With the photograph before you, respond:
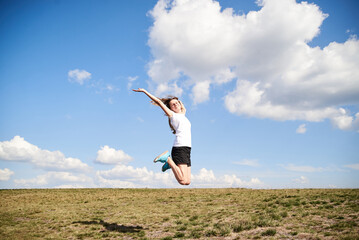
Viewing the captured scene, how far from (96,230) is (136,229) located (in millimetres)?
2447

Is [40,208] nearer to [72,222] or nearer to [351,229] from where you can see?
[72,222]

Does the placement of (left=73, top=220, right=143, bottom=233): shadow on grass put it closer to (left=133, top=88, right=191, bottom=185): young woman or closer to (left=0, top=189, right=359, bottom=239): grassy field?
(left=0, top=189, right=359, bottom=239): grassy field

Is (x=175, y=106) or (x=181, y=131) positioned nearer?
(x=181, y=131)

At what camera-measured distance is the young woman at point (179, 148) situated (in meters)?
7.44

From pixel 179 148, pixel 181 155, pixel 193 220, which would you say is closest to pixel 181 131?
pixel 179 148

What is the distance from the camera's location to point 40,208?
24.0 metres

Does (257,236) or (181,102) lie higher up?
(181,102)

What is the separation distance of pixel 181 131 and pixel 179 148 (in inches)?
20.0

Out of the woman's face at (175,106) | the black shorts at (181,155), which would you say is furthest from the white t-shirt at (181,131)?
the woman's face at (175,106)

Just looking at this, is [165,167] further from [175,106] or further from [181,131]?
[175,106]

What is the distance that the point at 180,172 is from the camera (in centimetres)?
745

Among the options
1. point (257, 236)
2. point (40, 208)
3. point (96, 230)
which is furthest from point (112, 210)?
point (257, 236)

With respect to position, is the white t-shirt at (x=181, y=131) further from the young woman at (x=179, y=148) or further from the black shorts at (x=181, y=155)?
the black shorts at (x=181, y=155)

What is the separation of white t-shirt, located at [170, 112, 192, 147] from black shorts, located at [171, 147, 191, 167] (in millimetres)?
121
